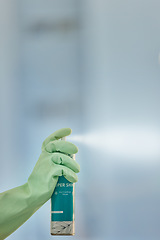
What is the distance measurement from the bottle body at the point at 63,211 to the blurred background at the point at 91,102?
0.32 feet

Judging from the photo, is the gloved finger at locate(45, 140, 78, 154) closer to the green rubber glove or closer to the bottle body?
the green rubber glove

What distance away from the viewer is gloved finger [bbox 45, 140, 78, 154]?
105cm

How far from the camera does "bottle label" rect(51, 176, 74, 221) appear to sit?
1.02 m

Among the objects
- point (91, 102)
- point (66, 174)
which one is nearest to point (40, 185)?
point (66, 174)

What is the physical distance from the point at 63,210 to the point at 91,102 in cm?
37

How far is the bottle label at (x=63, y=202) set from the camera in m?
1.02

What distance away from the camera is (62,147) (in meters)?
1.06

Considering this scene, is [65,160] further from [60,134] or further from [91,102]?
[91,102]

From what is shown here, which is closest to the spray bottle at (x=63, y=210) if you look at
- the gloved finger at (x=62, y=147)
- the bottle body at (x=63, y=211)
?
the bottle body at (x=63, y=211)

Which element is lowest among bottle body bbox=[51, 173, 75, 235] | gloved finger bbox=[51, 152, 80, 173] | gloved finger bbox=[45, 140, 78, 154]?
bottle body bbox=[51, 173, 75, 235]

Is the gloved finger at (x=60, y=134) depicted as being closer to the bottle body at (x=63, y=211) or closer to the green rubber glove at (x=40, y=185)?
the green rubber glove at (x=40, y=185)

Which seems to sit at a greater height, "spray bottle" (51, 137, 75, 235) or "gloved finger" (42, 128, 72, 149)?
"gloved finger" (42, 128, 72, 149)

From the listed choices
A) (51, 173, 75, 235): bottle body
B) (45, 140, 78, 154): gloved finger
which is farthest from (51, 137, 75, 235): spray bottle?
(45, 140, 78, 154): gloved finger

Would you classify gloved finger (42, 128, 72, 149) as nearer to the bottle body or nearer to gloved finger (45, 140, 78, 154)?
gloved finger (45, 140, 78, 154)
